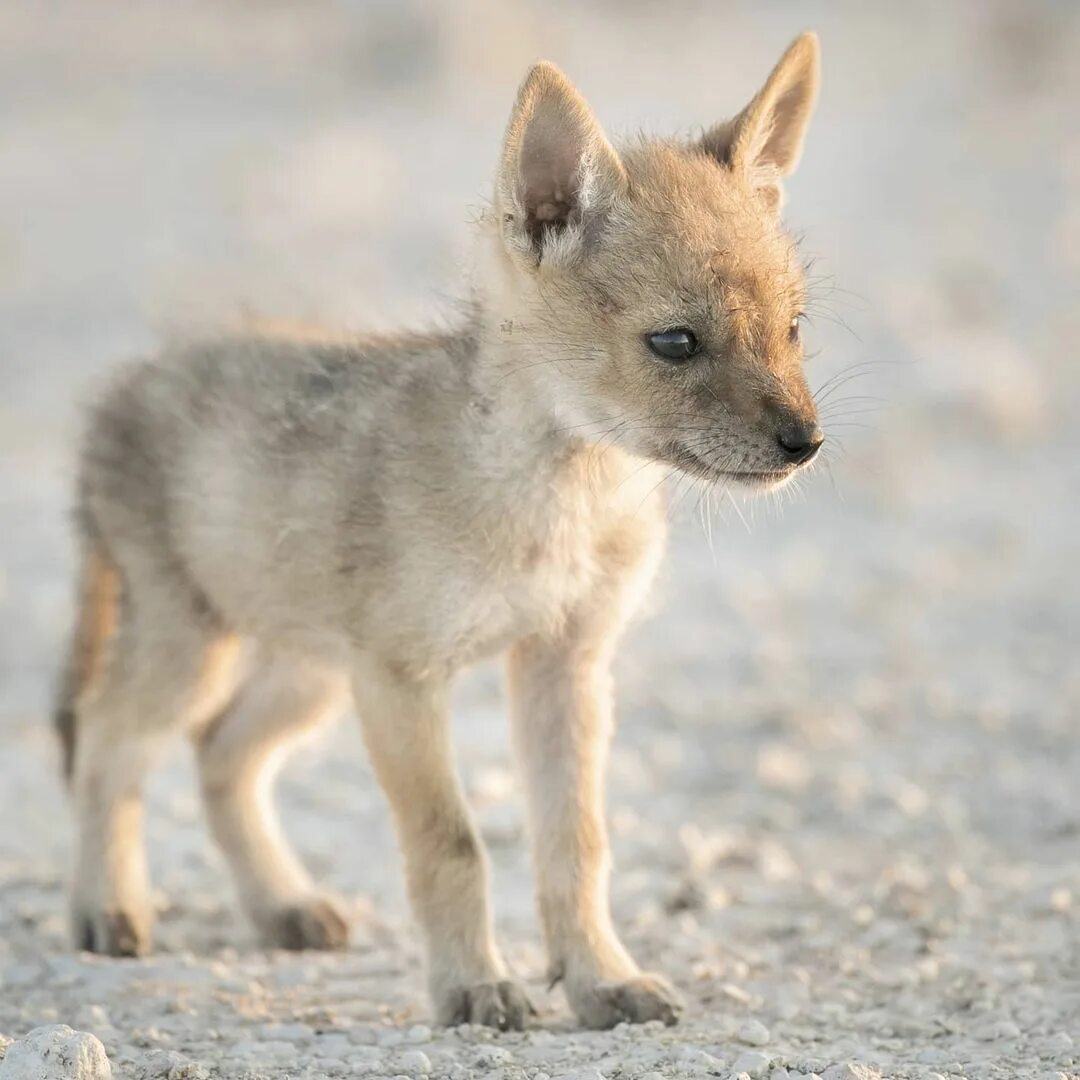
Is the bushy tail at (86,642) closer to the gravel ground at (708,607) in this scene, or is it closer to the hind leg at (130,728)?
the hind leg at (130,728)

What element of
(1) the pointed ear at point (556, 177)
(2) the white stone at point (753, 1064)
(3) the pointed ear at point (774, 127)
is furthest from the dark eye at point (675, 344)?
(2) the white stone at point (753, 1064)

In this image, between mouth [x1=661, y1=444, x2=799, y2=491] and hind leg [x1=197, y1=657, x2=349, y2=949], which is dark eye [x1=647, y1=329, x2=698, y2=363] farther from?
hind leg [x1=197, y1=657, x2=349, y2=949]

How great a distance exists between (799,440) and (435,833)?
1.50m

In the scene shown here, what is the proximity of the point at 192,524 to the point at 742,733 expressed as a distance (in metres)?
3.11

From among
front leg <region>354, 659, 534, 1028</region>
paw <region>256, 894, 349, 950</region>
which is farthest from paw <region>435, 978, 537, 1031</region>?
paw <region>256, 894, 349, 950</region>

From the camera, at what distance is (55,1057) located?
12.8ft

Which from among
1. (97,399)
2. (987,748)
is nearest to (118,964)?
(97,399)

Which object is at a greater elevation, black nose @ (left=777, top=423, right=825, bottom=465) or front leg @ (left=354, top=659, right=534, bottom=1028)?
black nose @ (left=777, top=423, right=825, bottom=465)

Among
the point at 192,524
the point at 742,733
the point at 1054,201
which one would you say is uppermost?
Result: the point at 1054,201

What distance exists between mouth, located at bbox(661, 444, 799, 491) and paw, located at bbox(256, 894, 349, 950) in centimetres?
223

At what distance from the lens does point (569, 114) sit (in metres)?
4.62

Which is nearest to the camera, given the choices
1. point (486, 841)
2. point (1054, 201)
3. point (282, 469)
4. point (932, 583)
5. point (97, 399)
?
point (282, 469)

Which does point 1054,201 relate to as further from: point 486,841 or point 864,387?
point 486,841

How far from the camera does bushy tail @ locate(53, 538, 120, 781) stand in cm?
623
